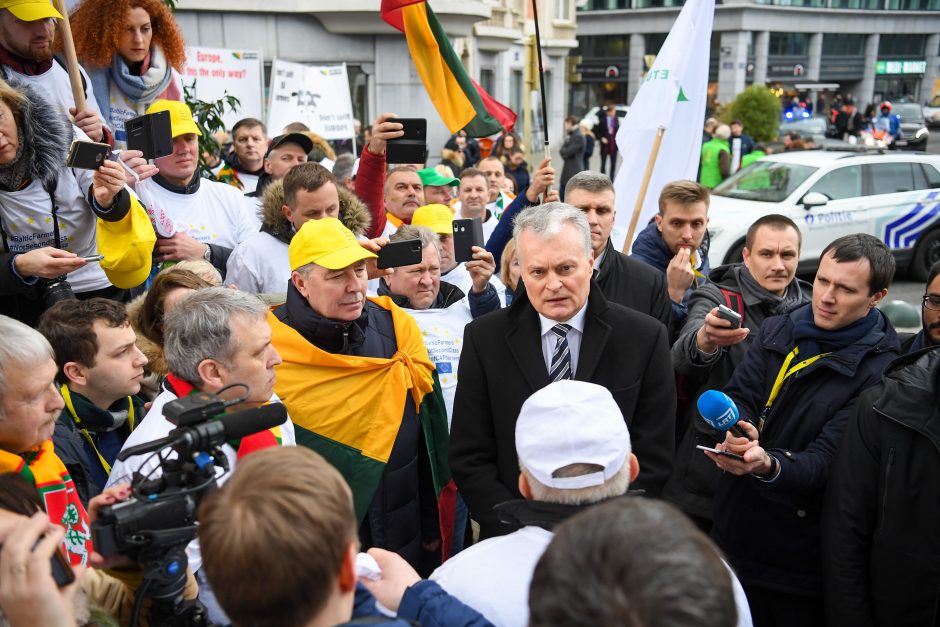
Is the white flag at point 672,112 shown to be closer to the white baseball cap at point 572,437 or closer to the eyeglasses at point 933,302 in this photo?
the eyeglasses at point 933,302

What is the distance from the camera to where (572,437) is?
1849 millimetres

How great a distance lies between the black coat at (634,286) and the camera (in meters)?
3.89

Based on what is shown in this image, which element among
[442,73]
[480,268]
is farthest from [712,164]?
[480,268]

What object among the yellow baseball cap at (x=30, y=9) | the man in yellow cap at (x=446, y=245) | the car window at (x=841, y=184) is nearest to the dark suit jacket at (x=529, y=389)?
the man in yellow cap at (x=446, y=245)

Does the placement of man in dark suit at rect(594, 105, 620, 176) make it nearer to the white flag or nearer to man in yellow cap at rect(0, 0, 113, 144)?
the white flag

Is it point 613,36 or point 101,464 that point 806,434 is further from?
point 613,36

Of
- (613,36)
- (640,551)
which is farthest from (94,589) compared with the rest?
(613,36)

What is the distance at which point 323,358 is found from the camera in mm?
3232

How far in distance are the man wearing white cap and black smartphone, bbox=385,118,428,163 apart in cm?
302

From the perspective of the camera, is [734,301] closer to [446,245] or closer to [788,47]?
[446,245]

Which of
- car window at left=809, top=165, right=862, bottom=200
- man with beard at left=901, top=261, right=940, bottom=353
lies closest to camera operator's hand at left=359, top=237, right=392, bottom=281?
man with beard at left=901, top=261, right=940, bottom=353

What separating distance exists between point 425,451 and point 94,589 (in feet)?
5.48

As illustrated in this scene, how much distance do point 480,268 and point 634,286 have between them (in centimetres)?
76

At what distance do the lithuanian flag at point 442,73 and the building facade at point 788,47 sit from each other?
41331 millimetres
